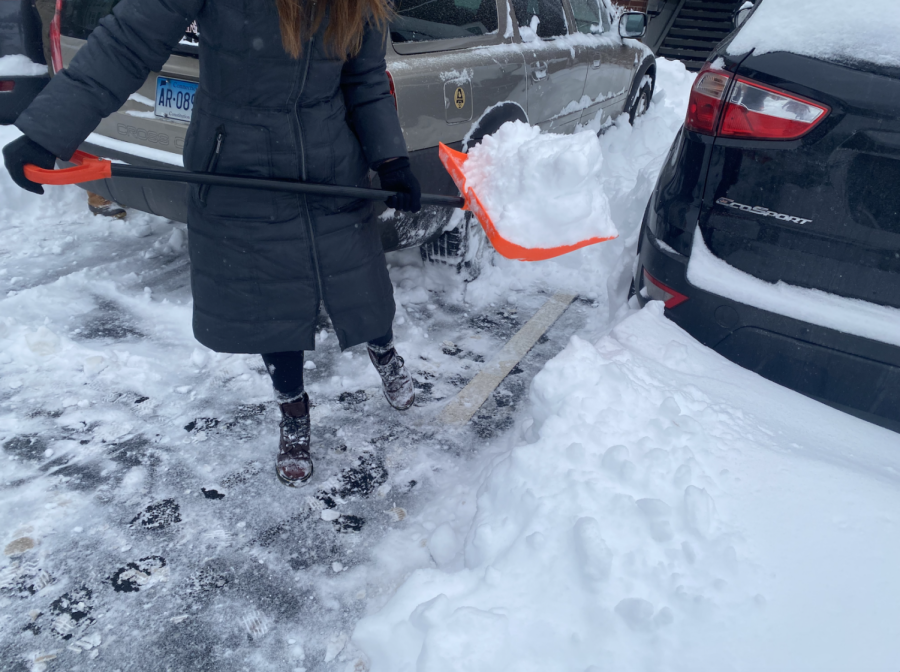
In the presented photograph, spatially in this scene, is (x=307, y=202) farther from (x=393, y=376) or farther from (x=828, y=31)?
(x=828, y=31)

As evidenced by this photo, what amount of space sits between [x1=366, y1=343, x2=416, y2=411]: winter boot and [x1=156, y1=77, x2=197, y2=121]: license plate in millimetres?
1404

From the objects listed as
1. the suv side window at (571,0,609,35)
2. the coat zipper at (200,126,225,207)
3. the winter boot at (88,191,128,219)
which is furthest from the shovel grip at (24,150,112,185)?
the suv side window at (571,0,609,35)

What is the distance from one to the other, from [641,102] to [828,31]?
544cm

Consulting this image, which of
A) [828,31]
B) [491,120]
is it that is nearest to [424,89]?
[491,120]

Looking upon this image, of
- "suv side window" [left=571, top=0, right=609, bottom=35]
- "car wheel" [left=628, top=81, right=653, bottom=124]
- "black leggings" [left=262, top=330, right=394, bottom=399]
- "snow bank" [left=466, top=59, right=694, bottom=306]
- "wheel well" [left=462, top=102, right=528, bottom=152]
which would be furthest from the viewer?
"car wheel" [left=628, top=81, right=653, bottom=124]

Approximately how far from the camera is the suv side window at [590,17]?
4855 millimetres

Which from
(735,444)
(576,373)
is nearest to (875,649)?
(735,444)

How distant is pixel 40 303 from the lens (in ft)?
10.4

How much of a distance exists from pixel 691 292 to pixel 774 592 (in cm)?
106

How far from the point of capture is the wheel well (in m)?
3.05

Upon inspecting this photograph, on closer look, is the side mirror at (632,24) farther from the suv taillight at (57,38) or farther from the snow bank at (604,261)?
the suv taillight at (57,38)

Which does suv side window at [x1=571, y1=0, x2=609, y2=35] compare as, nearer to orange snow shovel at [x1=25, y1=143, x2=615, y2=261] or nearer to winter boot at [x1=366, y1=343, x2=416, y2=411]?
winter boot at [x1=366, y1=343, x2=416, y2=411]

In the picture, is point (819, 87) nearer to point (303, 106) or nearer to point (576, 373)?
point (576, 373)

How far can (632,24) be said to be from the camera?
4.99 metres
